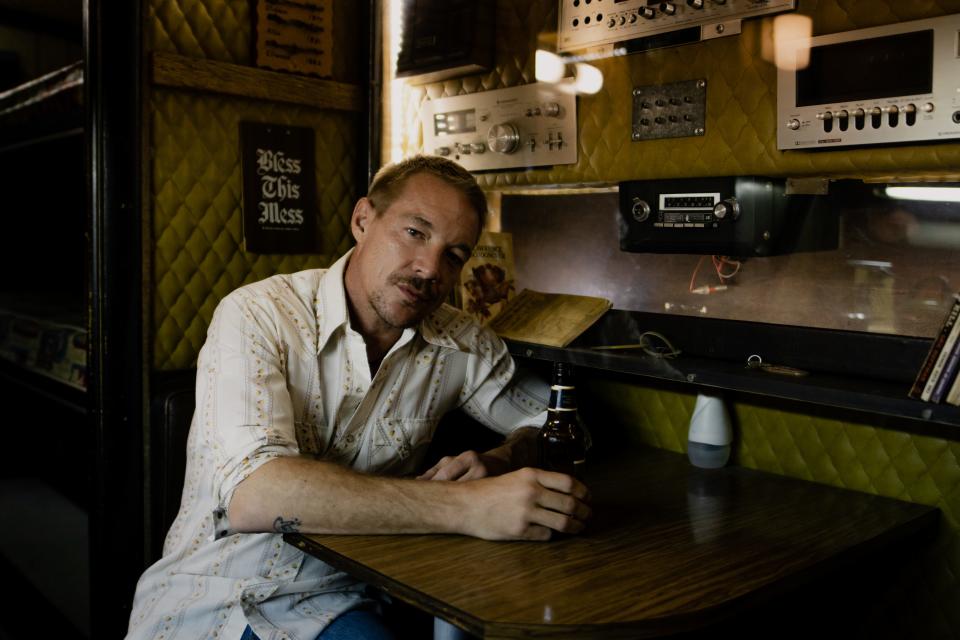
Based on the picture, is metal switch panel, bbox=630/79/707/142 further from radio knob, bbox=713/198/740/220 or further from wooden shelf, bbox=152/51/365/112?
wooden shelf, bbox=152/51/365/112

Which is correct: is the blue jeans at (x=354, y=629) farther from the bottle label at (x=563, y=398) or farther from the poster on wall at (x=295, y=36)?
the poster on wall at (x=295, y=36)

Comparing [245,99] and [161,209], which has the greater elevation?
[245,99]

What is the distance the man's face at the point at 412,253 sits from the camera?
5.89ft

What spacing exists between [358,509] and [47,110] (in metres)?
2.45

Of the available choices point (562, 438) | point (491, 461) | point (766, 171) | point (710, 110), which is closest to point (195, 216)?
point (491, 461)

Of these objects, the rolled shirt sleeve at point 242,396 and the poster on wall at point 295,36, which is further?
the poster on wall at point 295,36

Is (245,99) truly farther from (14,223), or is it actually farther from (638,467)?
(14,223)

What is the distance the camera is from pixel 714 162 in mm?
Answer: 1980

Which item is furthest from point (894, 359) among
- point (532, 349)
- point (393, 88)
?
point (393, 88)

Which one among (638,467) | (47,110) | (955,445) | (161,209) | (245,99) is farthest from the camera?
(47,110)

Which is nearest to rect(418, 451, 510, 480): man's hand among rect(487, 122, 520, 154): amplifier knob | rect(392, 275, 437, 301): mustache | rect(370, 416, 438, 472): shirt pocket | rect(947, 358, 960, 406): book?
rect(370, 416, 438, 472): shirt pocket

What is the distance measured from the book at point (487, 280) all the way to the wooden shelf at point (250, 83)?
2.16 ft

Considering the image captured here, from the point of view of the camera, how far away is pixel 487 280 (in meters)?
2.43

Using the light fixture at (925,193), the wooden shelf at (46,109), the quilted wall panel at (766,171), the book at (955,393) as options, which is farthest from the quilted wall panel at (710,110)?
the wooden shelf at (46,109)
